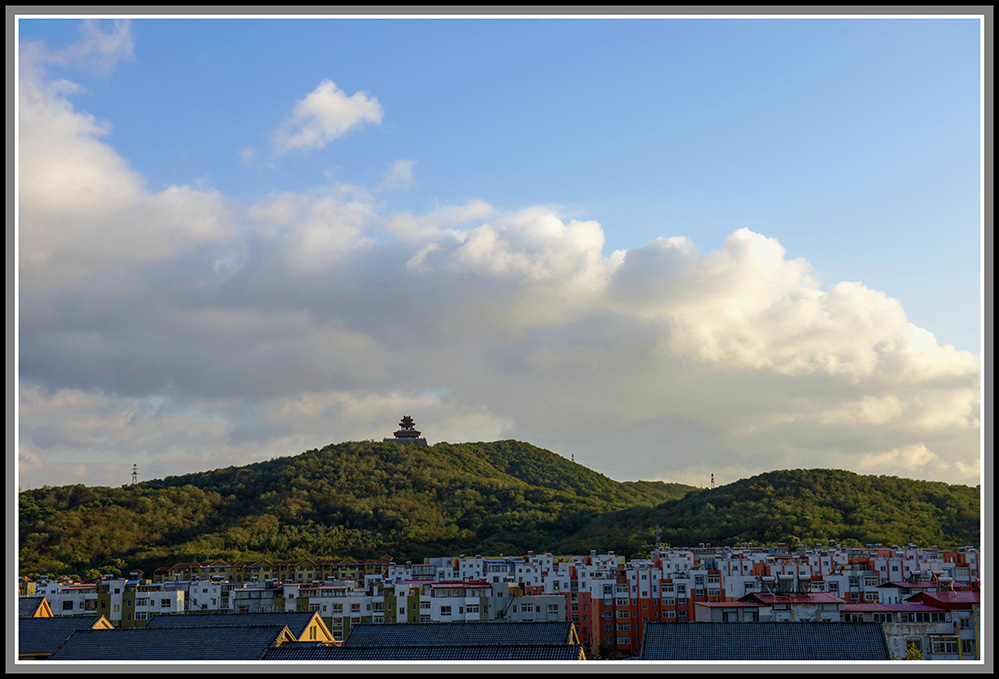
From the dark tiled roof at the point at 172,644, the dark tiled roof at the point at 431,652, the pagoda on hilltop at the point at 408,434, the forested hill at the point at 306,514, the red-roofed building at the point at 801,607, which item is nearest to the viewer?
the dark tiled roof at the point at 431,652

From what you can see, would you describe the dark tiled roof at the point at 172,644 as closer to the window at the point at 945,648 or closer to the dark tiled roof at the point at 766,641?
the dark tiled roof at the point at 766,641

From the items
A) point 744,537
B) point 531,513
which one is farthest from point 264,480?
point 744,537

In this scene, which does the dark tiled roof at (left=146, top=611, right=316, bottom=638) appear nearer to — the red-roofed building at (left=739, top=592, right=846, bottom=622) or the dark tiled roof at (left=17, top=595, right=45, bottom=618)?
the dark tiled roof at (left=17, top=595, right=45, bottom=618)

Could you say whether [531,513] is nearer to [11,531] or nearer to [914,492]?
[914,492]

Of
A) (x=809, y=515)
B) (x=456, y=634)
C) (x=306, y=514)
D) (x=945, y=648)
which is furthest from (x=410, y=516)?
(x=945, y=648)

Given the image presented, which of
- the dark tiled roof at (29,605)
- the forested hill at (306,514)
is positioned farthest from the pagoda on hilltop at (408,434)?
the dark tiled roof at (29,605)

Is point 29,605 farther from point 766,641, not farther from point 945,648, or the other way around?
point 945,648
